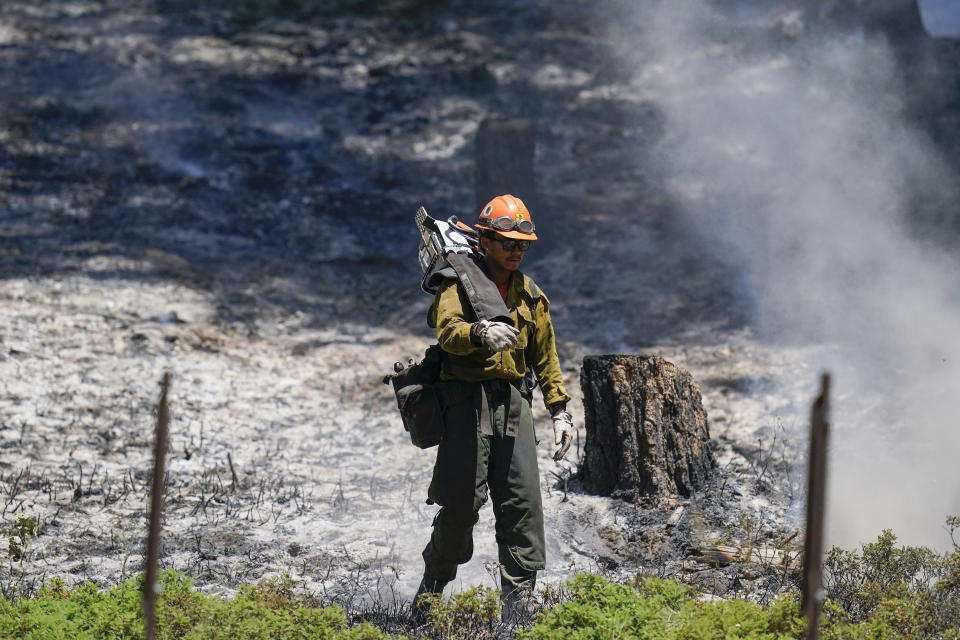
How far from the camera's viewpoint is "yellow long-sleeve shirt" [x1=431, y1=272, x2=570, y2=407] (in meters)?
4.52

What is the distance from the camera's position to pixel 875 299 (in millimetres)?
9828

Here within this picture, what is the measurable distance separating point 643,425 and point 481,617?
7.87ft

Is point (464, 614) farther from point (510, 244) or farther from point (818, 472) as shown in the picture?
point (818, 472)

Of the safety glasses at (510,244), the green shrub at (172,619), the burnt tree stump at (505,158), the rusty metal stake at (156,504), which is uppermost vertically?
the burnt tree stump at (505,158)

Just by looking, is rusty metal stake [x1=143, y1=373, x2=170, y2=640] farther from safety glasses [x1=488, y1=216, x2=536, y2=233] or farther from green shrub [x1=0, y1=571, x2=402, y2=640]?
safety glasses [x1=488, y1=216, x2=536, y2=233]

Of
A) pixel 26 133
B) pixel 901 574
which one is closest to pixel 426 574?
pixel 901 574

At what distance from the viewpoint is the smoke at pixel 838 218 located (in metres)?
7.21

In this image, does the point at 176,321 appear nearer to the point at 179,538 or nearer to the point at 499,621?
the point at 179,538

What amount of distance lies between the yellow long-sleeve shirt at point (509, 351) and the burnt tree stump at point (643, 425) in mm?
1334

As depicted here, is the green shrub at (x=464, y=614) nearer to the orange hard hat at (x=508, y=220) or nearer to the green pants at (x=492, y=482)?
the green pants at (x=492, y=482)

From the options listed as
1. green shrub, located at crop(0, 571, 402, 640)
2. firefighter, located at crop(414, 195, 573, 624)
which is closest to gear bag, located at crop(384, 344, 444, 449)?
firefighter, located at crop(414, 195, 573, 624)

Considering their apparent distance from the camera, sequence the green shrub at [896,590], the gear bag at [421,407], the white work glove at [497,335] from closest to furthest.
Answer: the green shrub at [896,590]
the white work glove at [497,335]
the gear bag at [421,407]

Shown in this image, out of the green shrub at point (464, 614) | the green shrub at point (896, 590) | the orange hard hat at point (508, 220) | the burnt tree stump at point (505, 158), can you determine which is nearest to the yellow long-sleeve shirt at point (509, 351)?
the orange hard hat at point (508, 220)

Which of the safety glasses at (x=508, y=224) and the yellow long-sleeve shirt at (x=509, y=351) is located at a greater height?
the safety glasses at (x=508, y=224)
